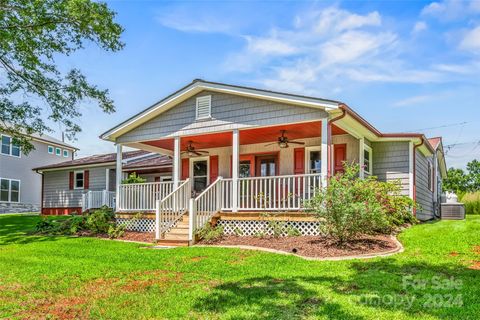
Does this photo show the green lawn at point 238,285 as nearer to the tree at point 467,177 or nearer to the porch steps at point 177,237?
the porch steps at point 177,237

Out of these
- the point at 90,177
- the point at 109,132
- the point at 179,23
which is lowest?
the point at 90,177

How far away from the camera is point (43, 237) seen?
1173 cm

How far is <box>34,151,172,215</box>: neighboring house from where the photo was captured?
19906mm

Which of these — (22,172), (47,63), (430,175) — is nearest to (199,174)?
(47,63)

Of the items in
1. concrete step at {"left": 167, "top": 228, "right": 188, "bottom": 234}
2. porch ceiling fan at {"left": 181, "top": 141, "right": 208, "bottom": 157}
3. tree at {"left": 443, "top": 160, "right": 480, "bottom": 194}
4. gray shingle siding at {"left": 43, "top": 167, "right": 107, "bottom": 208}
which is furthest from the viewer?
tree at {"left": 443, "top": 160, "right": 480, "bottom": 194}

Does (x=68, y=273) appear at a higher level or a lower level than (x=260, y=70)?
lower

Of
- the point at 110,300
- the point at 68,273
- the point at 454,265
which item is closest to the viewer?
the point at 110,300

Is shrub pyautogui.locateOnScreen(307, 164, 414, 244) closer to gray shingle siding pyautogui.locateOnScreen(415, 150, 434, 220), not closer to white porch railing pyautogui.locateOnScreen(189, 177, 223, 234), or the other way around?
white porch railing pyautogui.locateOnScreen(189, 177, 223, 234)

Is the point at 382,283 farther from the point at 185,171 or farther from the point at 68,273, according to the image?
the point at 185,171

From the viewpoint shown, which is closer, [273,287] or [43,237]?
[273,287]

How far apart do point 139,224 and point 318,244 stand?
21.6ft

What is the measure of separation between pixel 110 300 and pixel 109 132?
30.3 feet

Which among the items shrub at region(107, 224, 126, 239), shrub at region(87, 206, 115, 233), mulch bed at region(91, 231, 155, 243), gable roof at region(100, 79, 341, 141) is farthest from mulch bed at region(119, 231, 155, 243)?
gable roof at region(100, 79, 341, 141)

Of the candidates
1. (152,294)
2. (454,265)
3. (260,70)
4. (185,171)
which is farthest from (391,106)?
(152,294)
